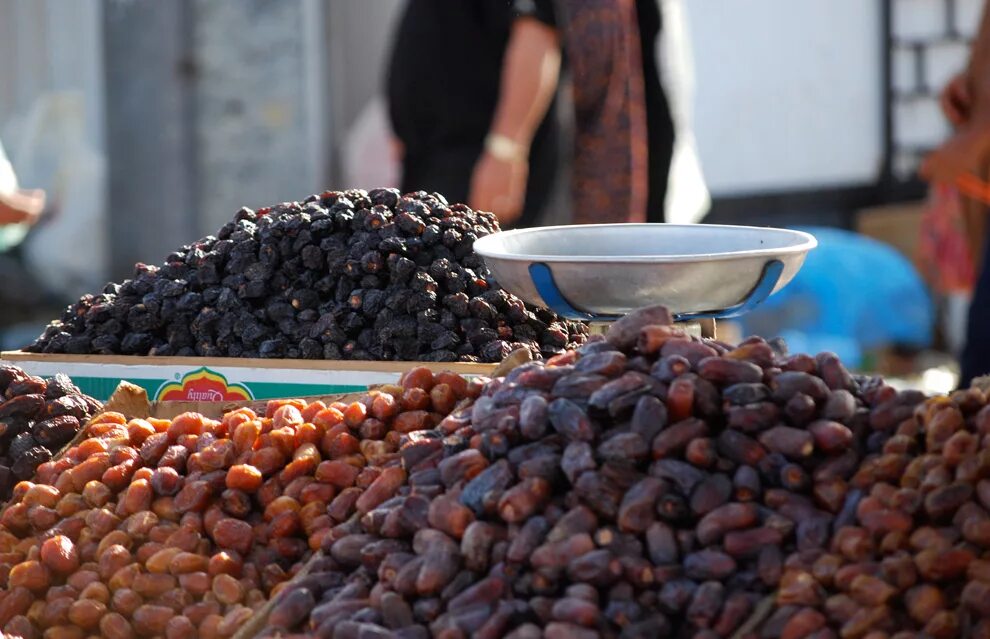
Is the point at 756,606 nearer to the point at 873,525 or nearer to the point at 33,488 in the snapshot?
the point at 873,525

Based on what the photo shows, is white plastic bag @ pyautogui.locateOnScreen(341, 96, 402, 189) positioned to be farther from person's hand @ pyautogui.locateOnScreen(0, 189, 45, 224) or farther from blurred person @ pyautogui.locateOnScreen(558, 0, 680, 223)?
person's hand @ pyautogui.locateOnScreen(0, 189, 45, 224)

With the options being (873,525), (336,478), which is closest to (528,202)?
(336,478)

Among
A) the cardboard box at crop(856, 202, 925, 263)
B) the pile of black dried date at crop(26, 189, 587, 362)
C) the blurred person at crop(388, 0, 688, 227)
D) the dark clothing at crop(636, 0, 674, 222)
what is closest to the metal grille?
the cardboard box at crop(856, 202, 925, 263)

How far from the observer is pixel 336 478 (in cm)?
159

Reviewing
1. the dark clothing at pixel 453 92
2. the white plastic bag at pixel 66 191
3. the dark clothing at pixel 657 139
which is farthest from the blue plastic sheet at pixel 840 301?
the white plastic bag at pixel 66 191

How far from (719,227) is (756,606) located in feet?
2.70

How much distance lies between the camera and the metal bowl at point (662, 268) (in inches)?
66.5

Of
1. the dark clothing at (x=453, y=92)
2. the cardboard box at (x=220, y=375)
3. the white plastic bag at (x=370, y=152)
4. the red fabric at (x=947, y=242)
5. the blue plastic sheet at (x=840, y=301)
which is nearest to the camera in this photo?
the cardboard box at (x=220, y=375)

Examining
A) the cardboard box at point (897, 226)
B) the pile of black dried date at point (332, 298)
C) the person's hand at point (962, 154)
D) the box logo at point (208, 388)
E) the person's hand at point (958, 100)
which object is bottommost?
the cardboard box at point (897, 226)

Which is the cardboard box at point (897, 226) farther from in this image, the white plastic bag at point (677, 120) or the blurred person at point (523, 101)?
the blurred person at point (523, 101)

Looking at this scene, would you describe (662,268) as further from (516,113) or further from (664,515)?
(516,113)

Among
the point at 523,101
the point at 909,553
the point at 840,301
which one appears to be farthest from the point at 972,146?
the point at 840,301

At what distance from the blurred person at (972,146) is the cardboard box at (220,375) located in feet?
6.03

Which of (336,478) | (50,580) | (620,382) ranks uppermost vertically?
(620,382)
